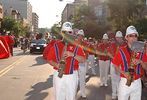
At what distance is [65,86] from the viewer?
7.77 meters

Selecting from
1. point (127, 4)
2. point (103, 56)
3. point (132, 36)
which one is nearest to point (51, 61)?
point (132, 36)

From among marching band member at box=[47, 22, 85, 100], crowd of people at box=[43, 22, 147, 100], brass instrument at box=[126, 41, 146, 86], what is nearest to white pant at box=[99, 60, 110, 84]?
crowd of people at box=[43, 22, 147, 100]

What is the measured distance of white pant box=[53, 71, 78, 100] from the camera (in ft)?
25.4

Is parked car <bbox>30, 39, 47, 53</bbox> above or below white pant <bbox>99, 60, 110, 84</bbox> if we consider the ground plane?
below

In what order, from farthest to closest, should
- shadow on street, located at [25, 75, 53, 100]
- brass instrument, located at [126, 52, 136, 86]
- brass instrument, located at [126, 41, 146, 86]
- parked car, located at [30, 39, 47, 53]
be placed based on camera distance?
parked car, located at [30, 39, 47, 53], shadow on street, located at [25, 75, 53, 100], brass instrument, located at [126, 52, 136, 86], brass instrument, located at [126, 41, 146, 86]

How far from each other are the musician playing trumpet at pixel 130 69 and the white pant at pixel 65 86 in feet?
2.82

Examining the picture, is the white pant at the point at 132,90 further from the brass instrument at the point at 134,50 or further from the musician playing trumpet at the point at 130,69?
the brass instrument at the point at 134,50

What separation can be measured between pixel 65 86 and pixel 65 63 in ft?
1.38

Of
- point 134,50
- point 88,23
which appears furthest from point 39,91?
point 88,23

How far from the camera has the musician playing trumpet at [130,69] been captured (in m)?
7.32

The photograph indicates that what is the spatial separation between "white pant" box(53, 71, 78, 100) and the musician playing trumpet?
86 cm

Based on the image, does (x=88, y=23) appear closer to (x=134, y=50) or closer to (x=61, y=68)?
(x=61, y=68)

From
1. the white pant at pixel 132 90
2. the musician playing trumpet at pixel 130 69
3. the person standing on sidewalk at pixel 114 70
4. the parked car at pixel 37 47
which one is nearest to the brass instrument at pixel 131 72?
the musician playing trumpet at pixel 130 69

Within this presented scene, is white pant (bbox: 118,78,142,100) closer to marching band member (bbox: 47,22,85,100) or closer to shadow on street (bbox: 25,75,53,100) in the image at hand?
marching band member (bbox: 47,22,85,100)
